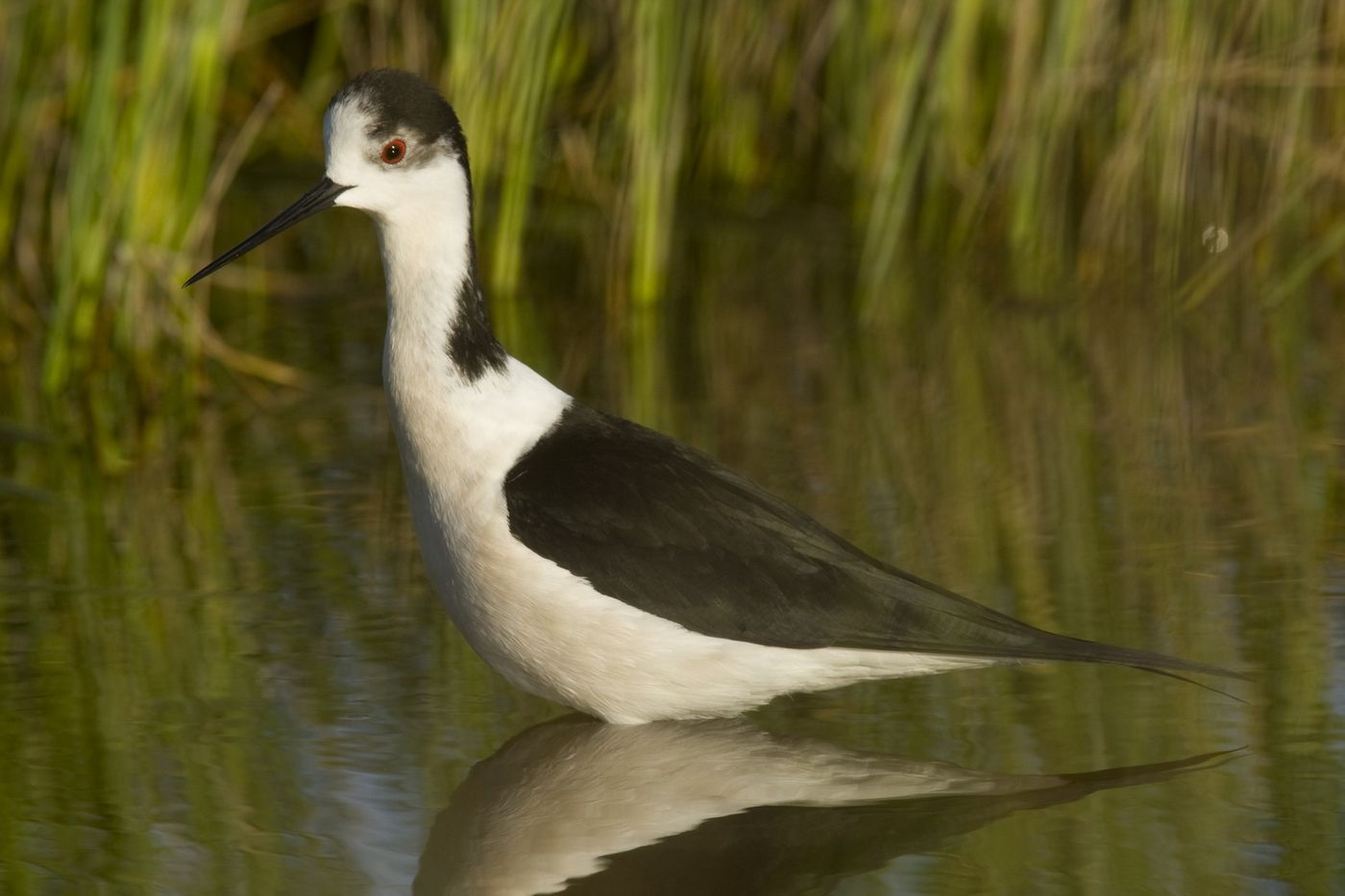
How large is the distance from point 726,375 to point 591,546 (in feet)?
9.24

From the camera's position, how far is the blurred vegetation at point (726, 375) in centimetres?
377

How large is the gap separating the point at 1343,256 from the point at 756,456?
2.91 m

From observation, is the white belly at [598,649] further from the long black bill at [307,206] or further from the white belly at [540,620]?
the long black bill at [307,206]

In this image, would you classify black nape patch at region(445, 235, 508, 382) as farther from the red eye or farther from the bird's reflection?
the bird's reflection

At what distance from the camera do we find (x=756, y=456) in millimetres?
5738

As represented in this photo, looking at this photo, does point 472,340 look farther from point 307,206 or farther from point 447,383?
point 307,206

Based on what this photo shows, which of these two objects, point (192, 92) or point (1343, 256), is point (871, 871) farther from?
point (1343, 256)

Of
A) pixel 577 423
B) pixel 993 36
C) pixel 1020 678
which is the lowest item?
Answer: pixel 1020 678

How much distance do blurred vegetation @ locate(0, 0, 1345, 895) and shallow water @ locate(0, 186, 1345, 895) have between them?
0.02 meters

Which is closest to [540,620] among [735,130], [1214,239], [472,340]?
[472,340]

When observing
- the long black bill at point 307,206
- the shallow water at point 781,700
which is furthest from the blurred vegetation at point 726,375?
the long black bill at point 307,206

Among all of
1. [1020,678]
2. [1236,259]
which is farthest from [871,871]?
[1236,259]

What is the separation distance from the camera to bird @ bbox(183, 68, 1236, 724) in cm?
386

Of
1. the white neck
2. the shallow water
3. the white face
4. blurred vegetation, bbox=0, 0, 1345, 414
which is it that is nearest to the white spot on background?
blurred vegetation, bbox=0, 0, 1345, 414
